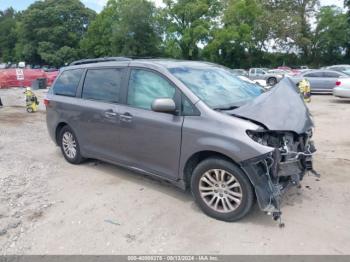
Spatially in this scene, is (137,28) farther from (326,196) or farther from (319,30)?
(326,196)

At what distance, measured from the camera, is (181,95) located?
4020 mm

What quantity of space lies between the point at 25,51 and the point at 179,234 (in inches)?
2407

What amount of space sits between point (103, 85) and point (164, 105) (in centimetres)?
155

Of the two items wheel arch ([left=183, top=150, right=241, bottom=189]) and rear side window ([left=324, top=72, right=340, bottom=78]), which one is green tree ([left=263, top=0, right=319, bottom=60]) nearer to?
rear side window ([left=324, top=72, right=340, bottom=78])

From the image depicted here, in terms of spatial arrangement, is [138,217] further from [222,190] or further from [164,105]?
[164,105]

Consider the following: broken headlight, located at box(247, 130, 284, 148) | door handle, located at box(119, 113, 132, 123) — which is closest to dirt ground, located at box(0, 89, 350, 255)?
broken headlight, located at box(247, 130, 284, 148)

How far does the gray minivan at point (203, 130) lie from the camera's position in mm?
3562

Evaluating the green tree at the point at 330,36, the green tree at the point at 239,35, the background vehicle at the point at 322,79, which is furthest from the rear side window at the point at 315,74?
the green tree at the point at 330,36

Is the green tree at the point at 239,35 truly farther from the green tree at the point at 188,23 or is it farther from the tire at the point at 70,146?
the tire at the point at 70,146

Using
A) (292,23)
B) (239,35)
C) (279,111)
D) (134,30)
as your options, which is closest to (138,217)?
(279,111)

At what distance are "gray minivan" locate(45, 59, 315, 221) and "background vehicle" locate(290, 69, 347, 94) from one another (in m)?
14.3

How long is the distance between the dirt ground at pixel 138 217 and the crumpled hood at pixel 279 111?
101 centimetres

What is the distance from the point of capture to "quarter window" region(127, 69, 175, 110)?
4.24 meters

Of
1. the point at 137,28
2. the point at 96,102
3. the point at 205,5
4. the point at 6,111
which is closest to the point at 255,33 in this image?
the point at 205,5
